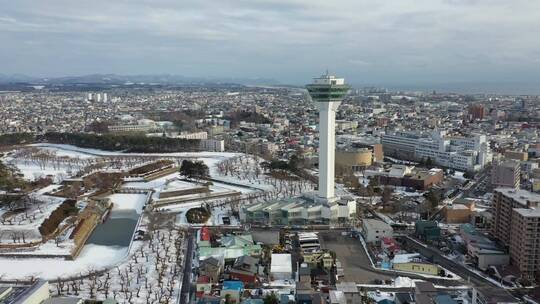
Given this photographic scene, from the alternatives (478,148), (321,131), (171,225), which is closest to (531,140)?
(478,148)

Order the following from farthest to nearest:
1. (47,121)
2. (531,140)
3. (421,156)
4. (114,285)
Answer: (47,121) → (531,140) → (421,156) → (114,285)

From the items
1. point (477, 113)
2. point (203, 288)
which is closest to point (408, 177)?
point (203, 288)

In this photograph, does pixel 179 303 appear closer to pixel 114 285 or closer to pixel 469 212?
pixel 114 285

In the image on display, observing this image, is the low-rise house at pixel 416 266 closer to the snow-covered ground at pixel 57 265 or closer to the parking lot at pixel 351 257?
the parking lot at pixel 351 257

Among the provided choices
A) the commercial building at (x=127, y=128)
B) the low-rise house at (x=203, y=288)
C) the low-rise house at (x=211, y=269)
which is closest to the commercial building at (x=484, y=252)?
the low-rise house at (x=211, y=269)

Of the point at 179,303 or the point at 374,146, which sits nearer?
the point at 179,303

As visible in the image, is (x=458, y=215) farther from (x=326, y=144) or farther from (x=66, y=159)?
(x=66, y=159)
